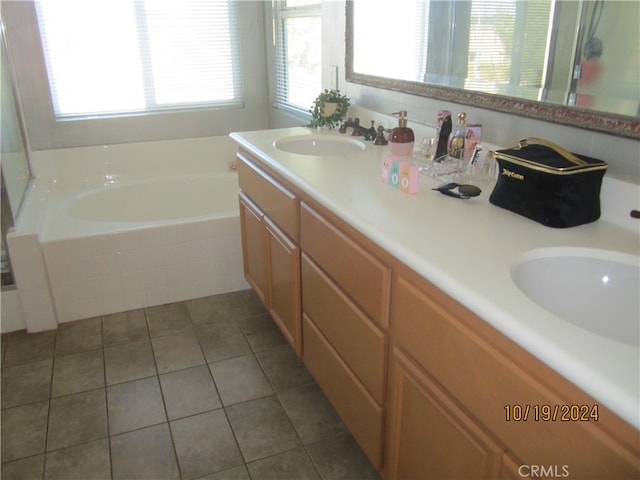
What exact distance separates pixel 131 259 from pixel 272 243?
96 centimetres

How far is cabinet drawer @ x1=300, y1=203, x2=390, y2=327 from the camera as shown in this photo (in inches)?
51.9

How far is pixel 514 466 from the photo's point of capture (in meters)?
0.94

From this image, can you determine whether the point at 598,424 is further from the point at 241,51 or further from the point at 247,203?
the point at 241,51

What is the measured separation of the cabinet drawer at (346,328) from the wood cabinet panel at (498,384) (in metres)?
0.14

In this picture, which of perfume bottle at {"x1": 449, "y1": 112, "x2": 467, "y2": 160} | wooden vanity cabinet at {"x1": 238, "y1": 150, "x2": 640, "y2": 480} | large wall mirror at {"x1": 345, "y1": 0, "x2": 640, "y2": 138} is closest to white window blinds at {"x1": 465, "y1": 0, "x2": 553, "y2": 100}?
large wall mirror at {"x1": 345, "y1": 0, "x2": 640, "y2": 138}

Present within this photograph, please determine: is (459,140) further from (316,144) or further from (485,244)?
(316,144)

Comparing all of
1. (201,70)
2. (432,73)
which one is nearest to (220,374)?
(432,73)

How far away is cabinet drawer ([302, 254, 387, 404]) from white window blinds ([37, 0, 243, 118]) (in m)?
2.35

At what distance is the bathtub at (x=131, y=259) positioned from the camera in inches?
103

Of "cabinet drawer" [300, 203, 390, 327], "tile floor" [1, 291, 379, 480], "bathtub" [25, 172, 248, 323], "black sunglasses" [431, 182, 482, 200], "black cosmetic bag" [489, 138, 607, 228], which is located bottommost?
"tile floor" [1, 291, 379, 480]

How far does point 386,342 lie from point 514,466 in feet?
1.52

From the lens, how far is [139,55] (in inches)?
137
